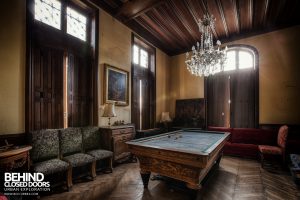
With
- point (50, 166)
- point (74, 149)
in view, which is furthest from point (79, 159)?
point (50, 166)

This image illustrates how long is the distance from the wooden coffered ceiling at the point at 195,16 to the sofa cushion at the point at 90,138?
131 inches

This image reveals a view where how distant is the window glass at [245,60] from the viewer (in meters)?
6.22

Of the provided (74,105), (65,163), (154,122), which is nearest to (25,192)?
(65,163)

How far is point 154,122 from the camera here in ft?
22.7

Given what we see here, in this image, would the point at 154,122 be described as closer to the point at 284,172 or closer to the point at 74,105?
the point at 74,105

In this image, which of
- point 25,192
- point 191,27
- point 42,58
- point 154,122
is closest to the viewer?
point 25,192

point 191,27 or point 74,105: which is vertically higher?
point 191,27

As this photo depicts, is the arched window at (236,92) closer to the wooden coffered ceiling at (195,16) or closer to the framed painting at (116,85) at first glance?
the wooden coffered ceiling at (195,16)

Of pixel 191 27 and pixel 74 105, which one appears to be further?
pixel 191 27

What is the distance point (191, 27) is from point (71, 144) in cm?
515

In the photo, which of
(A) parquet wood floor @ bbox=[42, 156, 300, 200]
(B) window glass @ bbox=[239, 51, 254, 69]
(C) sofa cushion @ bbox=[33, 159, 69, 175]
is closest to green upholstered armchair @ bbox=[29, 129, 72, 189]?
(C) sofa cushion @ bbox=[33, 159, 69, 175]

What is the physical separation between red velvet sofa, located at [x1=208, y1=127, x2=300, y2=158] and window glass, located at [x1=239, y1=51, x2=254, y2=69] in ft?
8.25

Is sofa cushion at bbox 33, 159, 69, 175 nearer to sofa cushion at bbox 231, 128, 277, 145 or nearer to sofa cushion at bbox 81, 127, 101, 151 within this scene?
sofa cushion at bbox 81, 127, 101, 151

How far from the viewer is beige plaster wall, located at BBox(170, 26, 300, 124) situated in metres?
5.26
